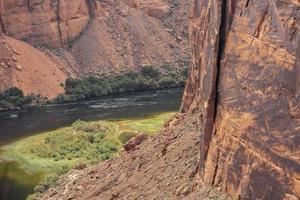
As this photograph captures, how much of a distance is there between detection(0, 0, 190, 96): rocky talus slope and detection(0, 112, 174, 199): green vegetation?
2881 cm

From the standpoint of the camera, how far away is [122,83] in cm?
8750

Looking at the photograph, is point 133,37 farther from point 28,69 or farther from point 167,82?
point 28,69

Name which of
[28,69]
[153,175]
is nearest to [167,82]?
[28,69]

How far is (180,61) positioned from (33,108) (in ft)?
97.4

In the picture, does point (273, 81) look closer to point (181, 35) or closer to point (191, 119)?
point (191, 119)

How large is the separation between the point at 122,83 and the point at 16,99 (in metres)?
15.1

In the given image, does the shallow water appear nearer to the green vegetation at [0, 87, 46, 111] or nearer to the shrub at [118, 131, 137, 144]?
the green vegetation at [0, 87, 46, 111]

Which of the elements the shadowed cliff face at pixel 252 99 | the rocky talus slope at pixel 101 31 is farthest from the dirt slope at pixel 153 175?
the rocky talus slope at pixel 101 31

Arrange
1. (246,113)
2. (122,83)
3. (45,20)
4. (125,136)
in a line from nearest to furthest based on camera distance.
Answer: (246,113)
(125,136)
(122,83)
(45,20)

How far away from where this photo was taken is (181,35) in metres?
106

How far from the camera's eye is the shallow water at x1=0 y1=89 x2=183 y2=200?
6685 centimetres

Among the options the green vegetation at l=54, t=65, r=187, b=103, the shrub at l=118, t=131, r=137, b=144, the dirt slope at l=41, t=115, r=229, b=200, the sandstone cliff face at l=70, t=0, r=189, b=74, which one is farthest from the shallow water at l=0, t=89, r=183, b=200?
the dirt slope at l=41, t=115, r=229, b=200

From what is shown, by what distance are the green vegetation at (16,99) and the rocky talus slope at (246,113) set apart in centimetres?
5346

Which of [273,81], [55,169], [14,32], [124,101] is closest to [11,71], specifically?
[14,32]
